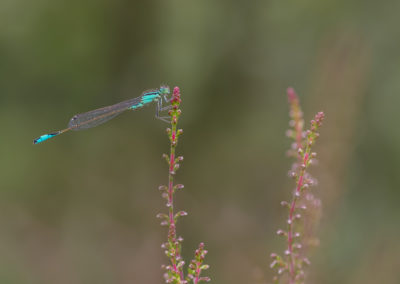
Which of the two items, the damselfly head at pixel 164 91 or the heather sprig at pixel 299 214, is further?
the damselfly head at pixel 164 91

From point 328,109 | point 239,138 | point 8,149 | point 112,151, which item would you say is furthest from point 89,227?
point 328,109

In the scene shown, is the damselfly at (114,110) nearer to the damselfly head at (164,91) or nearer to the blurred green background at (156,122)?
the damselfly head at (164,91)

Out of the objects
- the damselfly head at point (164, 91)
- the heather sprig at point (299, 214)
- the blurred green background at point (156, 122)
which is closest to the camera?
the heather sprig at point (299, 214)

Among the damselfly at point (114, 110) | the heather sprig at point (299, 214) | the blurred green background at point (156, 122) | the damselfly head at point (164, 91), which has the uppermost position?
the blurred green background at point (156, 122)

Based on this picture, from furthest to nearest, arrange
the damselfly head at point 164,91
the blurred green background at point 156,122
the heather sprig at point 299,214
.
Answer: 1. the blurred green background at point 156,122
2. the damselfly head at point 164,91
3. the heather sprig at point 299,214

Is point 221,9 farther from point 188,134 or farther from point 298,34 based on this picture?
point 188,134

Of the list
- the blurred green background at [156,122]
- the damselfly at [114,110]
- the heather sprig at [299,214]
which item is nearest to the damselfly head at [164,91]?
the damselfly at [114,110]

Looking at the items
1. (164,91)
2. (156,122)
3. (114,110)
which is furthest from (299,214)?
(156,122)
